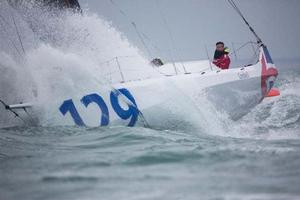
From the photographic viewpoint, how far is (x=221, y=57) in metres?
7.78

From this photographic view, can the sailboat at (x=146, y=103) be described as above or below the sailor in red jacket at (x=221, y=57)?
below

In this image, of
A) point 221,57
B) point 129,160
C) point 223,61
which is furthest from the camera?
point 221,57

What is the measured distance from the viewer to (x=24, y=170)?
2.98 m

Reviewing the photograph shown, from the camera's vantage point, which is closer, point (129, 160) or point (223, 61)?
point (129, 160)

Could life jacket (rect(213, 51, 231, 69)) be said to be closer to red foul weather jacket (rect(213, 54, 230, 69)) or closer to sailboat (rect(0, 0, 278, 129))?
red foul weather jacket (rect(213, 54, 230, 69))

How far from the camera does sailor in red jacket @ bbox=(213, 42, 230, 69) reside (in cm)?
740

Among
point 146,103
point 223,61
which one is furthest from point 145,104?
point 223,61

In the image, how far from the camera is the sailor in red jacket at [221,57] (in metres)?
7.40

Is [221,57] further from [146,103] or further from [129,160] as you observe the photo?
[129,160]

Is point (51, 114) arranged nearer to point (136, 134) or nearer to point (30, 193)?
point (136, 134)

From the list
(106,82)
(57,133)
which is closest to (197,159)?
(57,133)

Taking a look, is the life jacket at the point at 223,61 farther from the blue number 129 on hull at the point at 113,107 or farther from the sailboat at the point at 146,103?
the blue number 129 on hull at the point at 113,107

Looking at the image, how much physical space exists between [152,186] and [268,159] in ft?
3.75

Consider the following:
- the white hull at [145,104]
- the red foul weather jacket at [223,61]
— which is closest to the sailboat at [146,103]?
the white hull at [145,104]
